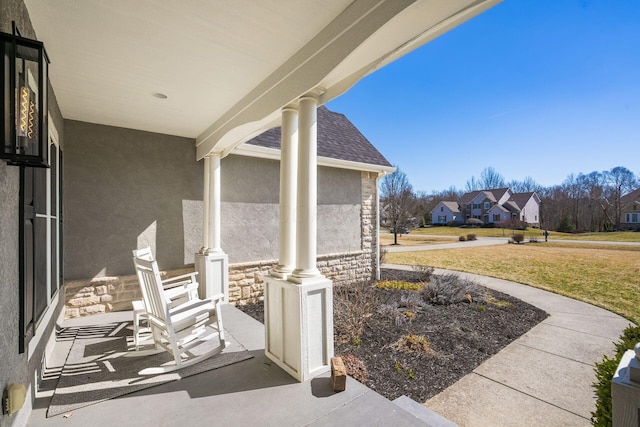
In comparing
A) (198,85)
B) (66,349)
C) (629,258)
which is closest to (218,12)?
(198,85)

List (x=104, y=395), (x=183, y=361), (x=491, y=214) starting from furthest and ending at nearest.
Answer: (x=491, y=214) → (x=183, y=361) → (x=104, y=395)

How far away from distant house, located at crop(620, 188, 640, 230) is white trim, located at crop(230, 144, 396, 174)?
1452 centimetres

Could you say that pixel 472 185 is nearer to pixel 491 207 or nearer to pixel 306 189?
pixel 491 207

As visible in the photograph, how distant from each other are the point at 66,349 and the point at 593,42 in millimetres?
11700

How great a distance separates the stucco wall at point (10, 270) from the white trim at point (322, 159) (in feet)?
12.3

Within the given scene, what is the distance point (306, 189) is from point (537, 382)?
3.40m

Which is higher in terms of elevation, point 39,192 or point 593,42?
point 593,42

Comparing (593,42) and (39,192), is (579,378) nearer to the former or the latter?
(39,192)

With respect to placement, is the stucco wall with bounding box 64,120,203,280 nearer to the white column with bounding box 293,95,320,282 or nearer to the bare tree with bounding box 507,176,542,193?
the white column with bounding box 293,95,320,282

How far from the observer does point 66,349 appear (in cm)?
350

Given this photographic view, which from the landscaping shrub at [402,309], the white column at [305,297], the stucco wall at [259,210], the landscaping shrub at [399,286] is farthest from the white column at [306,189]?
the landscaping shrub at [399,286]

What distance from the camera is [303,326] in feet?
9.09

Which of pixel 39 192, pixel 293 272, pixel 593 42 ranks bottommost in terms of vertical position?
pixel 293 272

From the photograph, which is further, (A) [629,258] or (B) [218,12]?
(A) [629,258]
